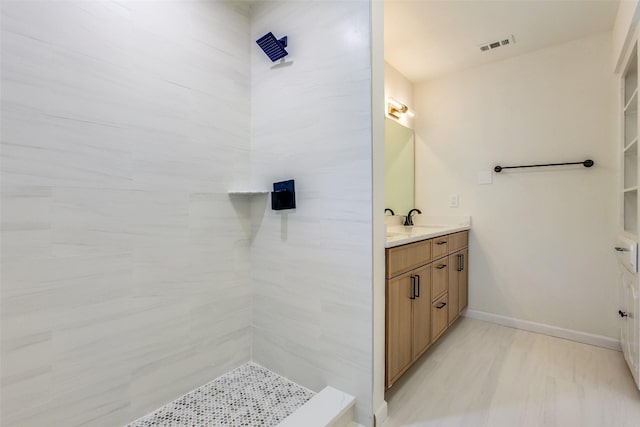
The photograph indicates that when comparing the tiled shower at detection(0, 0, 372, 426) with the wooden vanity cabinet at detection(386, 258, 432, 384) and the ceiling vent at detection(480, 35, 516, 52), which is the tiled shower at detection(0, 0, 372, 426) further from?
the ceiling vent at detection(480, 35, 516, 52)

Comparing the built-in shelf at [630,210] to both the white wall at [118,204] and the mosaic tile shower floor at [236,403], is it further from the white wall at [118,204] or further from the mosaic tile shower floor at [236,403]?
the white wall at [118,204]

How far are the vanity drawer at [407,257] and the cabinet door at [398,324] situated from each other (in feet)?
0.16

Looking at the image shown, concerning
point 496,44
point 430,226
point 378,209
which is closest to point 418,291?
point 378,209

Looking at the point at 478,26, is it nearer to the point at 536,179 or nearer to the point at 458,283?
the point at 536,179

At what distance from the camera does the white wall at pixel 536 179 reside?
89.7 inches

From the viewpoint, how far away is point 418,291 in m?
1.85

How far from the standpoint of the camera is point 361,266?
1474 millimetres

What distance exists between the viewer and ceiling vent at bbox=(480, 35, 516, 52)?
2344 millimetres

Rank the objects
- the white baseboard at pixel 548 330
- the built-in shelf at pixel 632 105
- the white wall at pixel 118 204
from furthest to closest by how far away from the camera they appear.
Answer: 1. the white baseboard at pixel 548 330
2. the built-in shelf at pixel 632 105
3. the white wall at pixel 118 204

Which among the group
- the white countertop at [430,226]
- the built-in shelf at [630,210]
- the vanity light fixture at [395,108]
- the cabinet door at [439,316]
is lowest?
the cabinet door at [439,316]

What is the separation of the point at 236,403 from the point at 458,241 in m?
2.01

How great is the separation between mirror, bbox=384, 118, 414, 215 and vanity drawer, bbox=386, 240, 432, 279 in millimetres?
744

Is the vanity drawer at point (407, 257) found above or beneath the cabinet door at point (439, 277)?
above

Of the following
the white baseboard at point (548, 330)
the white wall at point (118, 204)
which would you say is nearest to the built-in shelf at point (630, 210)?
the white baseboard at point (548, 330)
